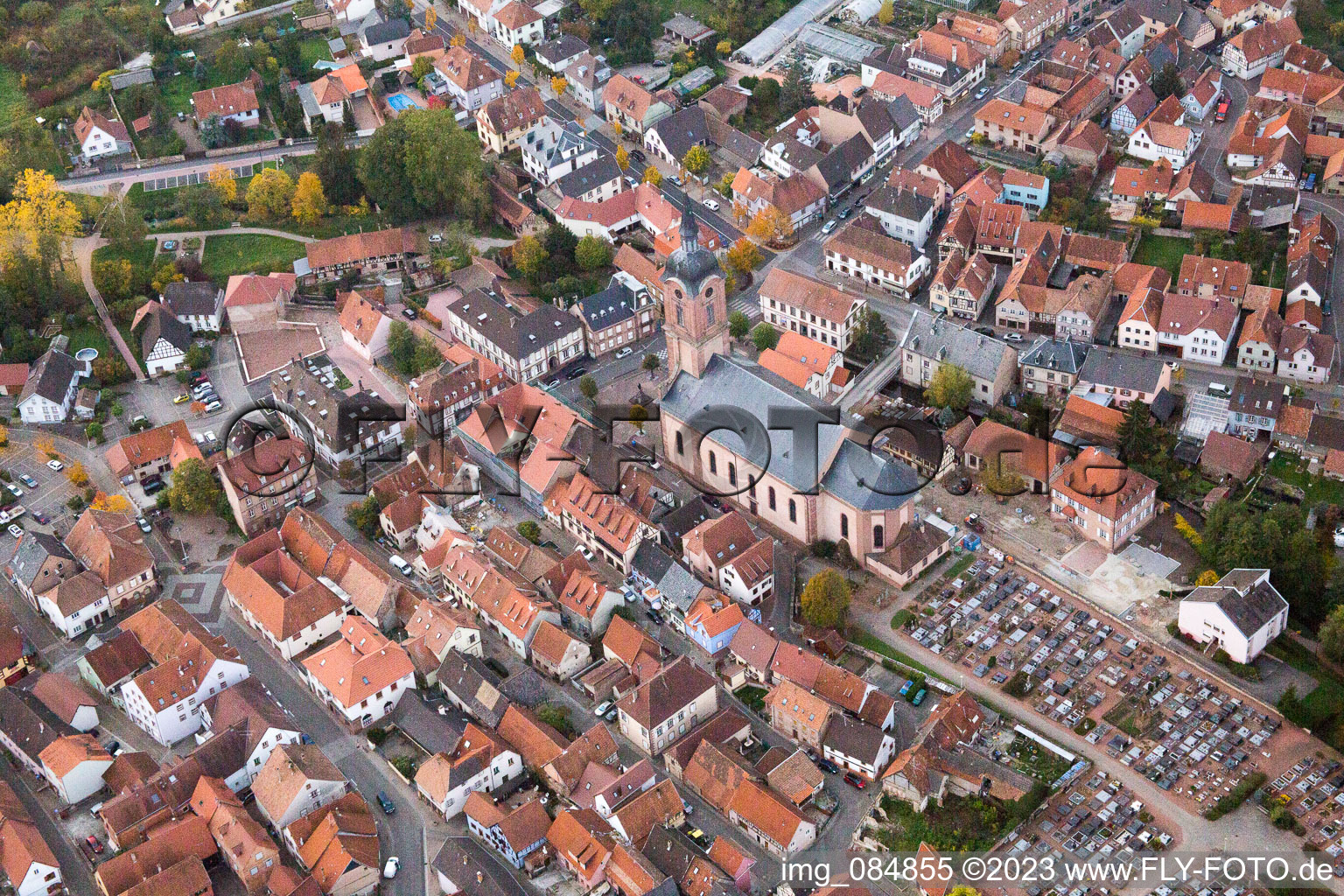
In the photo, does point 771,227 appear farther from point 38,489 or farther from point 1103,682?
point 38,489

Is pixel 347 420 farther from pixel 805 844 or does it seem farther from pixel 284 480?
pixel 805 844

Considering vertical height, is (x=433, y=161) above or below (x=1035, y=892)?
above

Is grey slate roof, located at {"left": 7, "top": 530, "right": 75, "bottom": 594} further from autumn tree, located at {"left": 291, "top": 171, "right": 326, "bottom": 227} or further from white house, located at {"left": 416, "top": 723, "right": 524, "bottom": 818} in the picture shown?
autumn tree, located at {"left": 291, "top": 171, "right": 326, "bottom": 227}

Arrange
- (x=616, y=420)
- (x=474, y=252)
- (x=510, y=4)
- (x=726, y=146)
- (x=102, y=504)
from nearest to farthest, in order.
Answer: (x=102, y=504)
(x=616, y=420)
(x=474, y=252)
(x=726, y=146)
(x=510, y=4)

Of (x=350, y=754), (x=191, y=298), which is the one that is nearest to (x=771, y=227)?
(x=191, y=298)

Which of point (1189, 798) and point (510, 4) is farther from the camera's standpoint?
point (510, 4)

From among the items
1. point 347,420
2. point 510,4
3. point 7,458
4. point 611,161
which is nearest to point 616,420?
point 347,420
